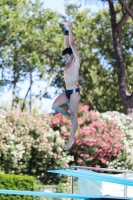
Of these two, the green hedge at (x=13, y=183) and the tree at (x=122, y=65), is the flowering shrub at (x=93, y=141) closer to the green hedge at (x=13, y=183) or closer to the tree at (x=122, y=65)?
the tree at (x=122, y=65)

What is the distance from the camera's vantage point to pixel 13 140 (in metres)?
15.3

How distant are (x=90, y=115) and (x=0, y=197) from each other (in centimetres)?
542

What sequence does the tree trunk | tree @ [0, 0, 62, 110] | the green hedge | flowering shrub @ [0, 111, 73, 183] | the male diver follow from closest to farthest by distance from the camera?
the male diver → the green hedge → flowering shrub @ [0, 111, 73, 183] → the tree trunk → tree @ [0, 0, 62, 110]

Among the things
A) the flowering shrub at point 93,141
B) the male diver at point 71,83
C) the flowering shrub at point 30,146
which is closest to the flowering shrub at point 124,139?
the flowering shrub at point 93,141

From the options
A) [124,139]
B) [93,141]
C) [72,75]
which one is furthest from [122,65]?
[72,75]

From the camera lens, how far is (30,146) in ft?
52.3

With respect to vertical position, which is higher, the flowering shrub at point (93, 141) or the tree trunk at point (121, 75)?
the tree trunk at point (121, 75)

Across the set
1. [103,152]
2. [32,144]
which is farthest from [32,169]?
[103,152]

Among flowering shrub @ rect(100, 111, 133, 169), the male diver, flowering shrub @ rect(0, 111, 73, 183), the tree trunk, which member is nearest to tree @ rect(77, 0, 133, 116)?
the tree trunk

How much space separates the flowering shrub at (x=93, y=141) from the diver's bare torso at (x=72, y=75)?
37.1 feet

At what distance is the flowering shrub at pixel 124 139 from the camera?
17266mm

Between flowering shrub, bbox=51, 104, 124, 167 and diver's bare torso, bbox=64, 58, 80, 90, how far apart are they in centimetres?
1131

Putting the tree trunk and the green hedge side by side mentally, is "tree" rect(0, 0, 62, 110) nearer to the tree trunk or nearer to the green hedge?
the tree trunk

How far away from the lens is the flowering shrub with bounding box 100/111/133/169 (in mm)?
17266
